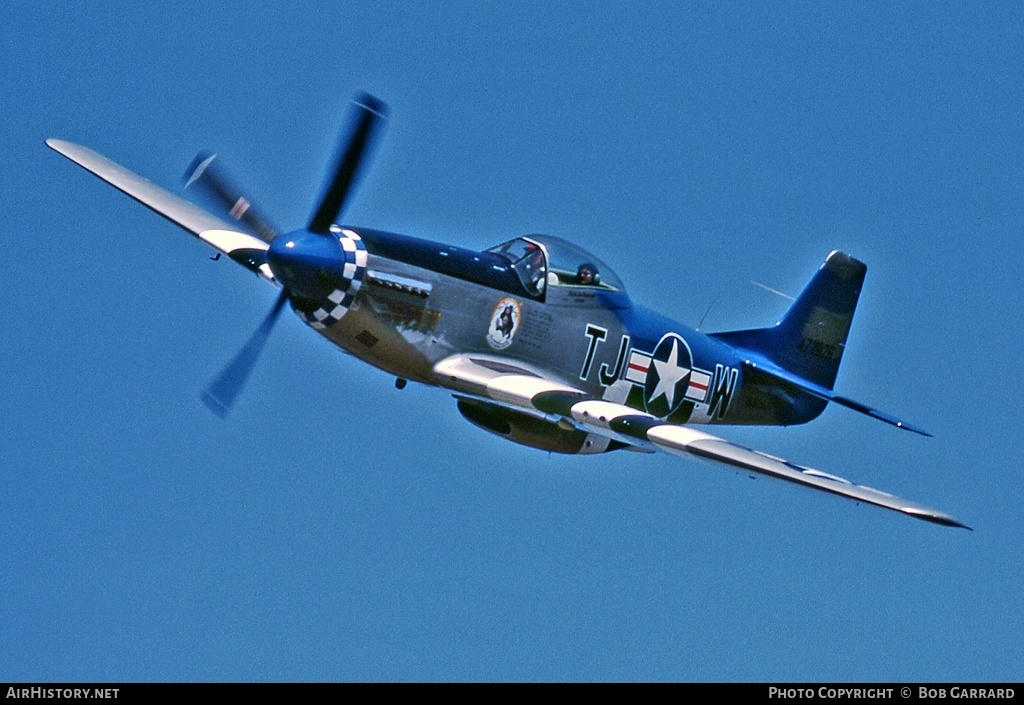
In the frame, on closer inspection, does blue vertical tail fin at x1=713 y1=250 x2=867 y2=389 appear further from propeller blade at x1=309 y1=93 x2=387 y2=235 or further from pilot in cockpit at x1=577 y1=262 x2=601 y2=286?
propeller blade at x1=309 y1=93 x2=387 y2=235

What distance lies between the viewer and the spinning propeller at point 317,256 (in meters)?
19.9

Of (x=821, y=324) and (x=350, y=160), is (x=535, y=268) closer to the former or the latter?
(x=350, y=160)

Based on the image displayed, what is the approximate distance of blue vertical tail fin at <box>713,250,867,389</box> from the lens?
26.2m

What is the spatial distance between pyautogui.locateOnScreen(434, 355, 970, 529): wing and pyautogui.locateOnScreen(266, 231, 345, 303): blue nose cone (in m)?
2.02

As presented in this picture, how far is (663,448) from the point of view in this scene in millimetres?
19000

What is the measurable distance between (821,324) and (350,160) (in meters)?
9.85

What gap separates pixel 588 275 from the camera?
22109 millimetres

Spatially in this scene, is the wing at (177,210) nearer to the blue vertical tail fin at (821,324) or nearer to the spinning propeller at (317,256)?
the spinning propeller at (317,256)

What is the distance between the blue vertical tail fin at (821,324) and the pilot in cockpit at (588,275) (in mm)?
4831

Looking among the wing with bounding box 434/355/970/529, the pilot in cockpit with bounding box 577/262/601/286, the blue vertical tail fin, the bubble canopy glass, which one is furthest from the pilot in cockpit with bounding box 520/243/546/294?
the blue vertical tail fin

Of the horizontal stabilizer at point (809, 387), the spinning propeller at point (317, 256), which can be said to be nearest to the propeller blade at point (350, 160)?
the spinning propeller at point (317, 256)
